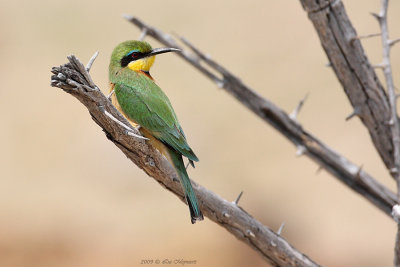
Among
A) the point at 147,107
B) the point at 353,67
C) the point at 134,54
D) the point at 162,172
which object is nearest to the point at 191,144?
the point at 134,54

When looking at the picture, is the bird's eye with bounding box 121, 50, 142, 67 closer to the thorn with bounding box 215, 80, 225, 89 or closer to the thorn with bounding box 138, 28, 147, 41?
the thorn with bounding box 138, 28, 147, 41

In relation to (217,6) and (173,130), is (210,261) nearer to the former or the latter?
(173,130)

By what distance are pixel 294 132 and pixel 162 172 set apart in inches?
41.7

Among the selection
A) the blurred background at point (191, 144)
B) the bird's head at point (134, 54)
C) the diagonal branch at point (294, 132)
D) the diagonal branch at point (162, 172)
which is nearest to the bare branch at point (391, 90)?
the diagonal branch at point (294, 132)

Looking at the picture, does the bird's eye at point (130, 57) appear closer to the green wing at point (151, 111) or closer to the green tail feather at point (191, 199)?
the green wing at point (151, 111)

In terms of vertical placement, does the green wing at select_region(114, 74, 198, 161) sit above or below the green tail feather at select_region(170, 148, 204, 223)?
above

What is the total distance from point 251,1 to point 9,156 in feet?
12.0

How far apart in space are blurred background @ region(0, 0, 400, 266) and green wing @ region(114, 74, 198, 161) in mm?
2721

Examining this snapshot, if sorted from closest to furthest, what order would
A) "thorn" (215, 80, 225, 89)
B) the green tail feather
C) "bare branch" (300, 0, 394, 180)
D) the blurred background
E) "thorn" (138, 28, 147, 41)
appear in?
the green tail feather → "bare branch" (300, 0, 394, 180) → "thorn" (138, 28, 147, 41) → "thorn" (215, 80, 225, 89) → the blurred background

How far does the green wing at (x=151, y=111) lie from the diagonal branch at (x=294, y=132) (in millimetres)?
520

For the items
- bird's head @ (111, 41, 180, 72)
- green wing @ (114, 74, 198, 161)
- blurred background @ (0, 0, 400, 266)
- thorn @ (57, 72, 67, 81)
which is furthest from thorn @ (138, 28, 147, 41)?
blurred background @ (0, 0, 400, 266)

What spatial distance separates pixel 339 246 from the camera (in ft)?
18.5

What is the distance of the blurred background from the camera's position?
5555mm

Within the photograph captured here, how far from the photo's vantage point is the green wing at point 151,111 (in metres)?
2.60
